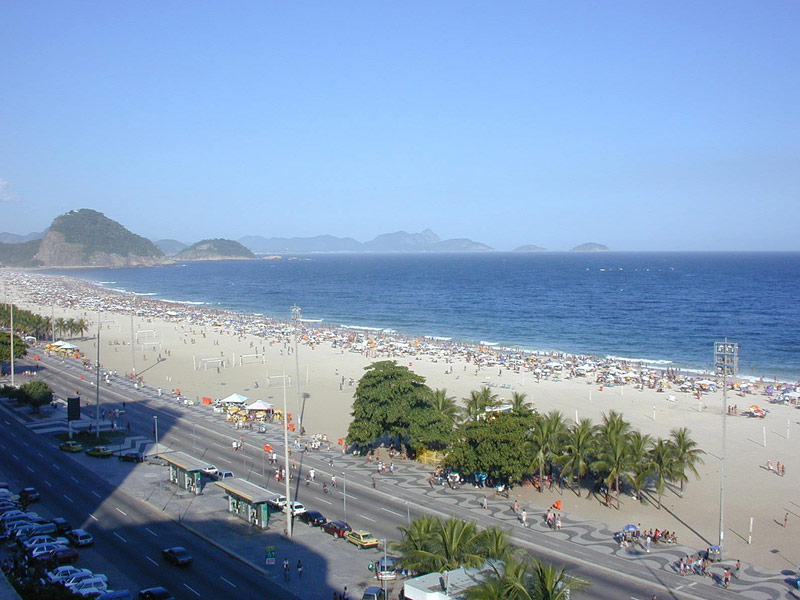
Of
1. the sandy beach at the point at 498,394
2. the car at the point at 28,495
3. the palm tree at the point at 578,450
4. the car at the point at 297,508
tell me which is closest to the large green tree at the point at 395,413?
the sandy beach at the point at 498,394

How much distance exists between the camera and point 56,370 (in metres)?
61.7

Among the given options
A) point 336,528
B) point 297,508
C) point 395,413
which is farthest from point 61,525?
point 395,413

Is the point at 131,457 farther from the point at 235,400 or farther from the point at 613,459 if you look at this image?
the point at 613,459

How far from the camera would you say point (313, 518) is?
26.7 metres

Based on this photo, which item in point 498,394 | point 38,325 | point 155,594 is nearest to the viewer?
point 155,594

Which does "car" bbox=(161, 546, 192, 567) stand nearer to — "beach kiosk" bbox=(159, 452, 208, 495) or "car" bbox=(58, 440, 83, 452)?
"beach kiosk" bbox=(159, 452, 208, 495)

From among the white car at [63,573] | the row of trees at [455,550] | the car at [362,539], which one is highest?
the row of trees at [455,550]

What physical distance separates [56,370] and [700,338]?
70.3 metres

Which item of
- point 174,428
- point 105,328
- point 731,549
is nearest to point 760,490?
point 731,549

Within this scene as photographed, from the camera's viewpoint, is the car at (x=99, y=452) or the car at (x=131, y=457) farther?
→ the car at (x=99, y=452)

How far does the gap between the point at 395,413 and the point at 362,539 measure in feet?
37.2

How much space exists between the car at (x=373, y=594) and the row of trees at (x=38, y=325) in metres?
71.5

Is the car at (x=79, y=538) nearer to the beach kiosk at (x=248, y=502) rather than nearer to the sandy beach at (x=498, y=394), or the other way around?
the beach kiosk at (x=248, y=502)

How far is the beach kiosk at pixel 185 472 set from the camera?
29.8 m
